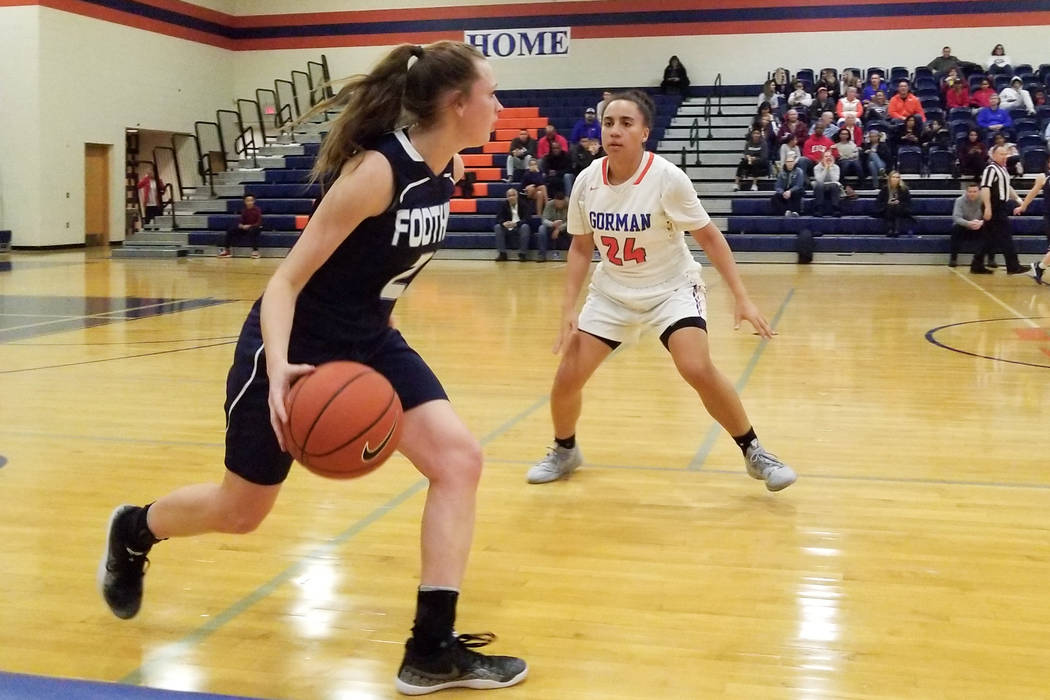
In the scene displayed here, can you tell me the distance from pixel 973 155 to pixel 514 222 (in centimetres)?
726

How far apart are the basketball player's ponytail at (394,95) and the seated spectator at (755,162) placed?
16114 mm

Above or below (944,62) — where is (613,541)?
below

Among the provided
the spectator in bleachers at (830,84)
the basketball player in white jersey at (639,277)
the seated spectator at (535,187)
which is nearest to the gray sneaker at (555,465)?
the basketball player in white jersey at (639,277)

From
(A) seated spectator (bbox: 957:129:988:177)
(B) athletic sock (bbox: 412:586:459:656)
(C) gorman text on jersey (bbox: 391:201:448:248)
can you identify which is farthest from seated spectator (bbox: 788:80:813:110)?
(B) athletic sock (bbox: 412:586:459:656)

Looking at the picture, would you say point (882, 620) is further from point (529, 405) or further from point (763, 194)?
point (763, 194)

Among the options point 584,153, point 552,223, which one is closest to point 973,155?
point 584,153

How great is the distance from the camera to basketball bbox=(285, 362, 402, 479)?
2.20 m

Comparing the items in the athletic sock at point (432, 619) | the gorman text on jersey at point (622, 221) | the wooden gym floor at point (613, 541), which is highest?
the gorman text on jersey at point (622, 221)

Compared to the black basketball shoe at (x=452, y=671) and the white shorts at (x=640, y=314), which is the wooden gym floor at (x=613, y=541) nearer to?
the black basketball shoe at (x=452, y=671)

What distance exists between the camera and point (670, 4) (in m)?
22.4

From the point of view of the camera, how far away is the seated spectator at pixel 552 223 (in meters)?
16.7

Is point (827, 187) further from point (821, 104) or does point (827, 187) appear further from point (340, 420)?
point (340, 420)

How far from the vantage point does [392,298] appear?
2668 mm

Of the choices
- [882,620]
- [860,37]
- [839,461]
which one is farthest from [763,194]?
[882,620]
